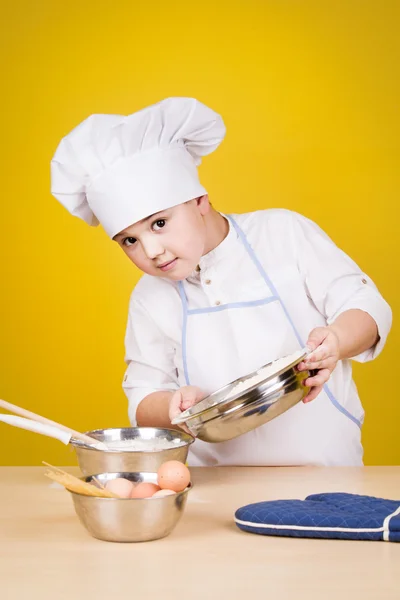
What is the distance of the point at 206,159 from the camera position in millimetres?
3271

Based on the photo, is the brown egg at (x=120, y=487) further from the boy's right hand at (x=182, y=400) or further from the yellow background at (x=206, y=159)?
the yellow background at (x=206, y=159)

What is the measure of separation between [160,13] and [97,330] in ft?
4.01

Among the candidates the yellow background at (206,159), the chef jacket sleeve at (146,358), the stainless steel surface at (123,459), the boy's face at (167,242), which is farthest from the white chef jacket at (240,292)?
the yellow background at (206,159)

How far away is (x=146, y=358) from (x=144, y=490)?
28.2 inches

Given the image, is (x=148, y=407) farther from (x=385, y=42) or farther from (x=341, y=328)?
(x=385, y=42)

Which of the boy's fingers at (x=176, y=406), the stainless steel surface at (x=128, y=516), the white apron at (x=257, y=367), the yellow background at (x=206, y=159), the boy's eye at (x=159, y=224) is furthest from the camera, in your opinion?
the yellow background at (x=206, y=159)

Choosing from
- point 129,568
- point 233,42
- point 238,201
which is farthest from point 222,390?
point 233,42

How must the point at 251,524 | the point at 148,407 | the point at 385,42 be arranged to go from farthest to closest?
the point at 385,42 → the point at 148,407 → the point at 251,524

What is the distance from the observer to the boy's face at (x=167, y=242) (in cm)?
165

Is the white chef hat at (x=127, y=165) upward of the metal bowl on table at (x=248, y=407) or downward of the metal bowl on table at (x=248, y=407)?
upward

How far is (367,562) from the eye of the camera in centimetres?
105

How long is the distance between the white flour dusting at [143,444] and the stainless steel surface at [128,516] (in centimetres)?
26

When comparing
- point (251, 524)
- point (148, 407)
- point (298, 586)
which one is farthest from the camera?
point (148, 407)

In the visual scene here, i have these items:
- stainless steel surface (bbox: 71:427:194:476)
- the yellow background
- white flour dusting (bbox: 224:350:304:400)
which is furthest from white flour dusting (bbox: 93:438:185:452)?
the yellow background
